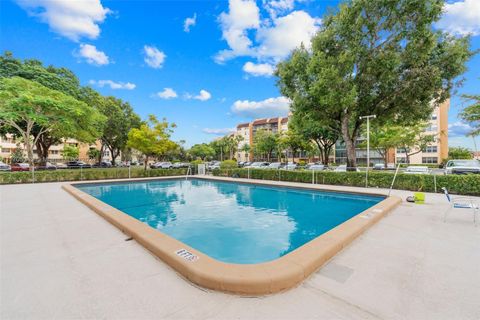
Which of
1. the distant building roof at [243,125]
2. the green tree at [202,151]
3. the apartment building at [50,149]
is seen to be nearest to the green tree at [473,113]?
the apartment building at [50,149]

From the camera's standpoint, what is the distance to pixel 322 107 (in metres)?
14.2

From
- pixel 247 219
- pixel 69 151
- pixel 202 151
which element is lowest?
pixel 247 219

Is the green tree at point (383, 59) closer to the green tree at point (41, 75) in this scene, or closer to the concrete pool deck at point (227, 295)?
the concrete pool deck at point (227, 295)

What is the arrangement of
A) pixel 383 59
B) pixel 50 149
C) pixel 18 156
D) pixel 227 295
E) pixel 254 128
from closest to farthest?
pixel 227 295
pixel 383 59
pixel 18 156
pixel 50 149
pixel 254 128

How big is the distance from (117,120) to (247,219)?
1214 inches

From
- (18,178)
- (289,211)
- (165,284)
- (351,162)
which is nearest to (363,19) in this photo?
(351,162)

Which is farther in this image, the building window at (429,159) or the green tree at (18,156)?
the building window at (429,159)

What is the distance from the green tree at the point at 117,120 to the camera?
3048 centimetres

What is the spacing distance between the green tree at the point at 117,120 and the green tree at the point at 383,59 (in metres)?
27.7

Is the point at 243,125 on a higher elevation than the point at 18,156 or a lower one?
higher

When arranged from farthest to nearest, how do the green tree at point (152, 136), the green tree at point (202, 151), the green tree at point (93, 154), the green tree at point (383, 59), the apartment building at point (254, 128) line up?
the apartment building at point (254, 128) < the green tree at point (202, 151) < the green tree at point (93, 154) < the green tree at point (152, 136) < the green tree at point (383, 59)

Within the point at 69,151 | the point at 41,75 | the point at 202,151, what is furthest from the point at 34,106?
the point at 202,151

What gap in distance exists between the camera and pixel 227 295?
2.54 m

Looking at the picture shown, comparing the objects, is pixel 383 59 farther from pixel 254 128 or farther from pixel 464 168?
pixel 254 128
